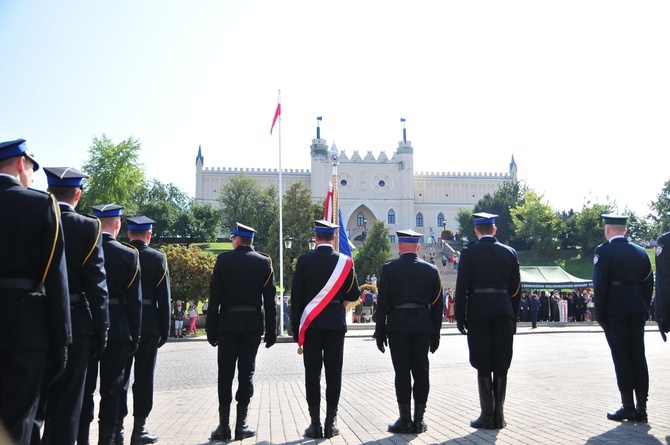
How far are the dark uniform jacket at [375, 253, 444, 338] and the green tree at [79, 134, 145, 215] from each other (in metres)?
52.8

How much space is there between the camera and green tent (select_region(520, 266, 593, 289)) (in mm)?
37344

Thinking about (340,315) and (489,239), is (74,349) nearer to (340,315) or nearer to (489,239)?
(340,315)

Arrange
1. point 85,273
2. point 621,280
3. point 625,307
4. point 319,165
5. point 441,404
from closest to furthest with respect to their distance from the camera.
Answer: point 85,273 < point 625,307 < point 621,280 < point 441,404 < point 319,165

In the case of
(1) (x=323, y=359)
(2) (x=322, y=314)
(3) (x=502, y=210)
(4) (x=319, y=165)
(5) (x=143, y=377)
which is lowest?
(5) (x=143, y=377)

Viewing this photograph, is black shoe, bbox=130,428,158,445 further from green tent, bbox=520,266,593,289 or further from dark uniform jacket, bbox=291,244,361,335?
green tent, bbox=520,266,593,289

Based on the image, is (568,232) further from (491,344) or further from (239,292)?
(239,292)

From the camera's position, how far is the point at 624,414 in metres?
7.00

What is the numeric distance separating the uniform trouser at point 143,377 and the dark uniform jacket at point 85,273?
1.65m

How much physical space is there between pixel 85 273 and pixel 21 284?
3.06ft

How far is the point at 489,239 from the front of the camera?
733cm

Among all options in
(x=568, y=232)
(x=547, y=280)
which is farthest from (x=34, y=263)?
(x=568, y=232)

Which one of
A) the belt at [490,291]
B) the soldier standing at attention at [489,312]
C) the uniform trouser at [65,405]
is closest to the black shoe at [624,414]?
the soldier standing at attention at [489,312]

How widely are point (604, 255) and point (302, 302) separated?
3304 mm

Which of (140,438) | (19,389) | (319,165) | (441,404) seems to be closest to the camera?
(19,389)
